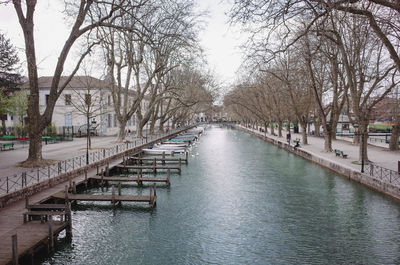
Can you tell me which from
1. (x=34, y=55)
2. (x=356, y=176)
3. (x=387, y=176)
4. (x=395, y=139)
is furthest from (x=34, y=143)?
(x=395, y=139)

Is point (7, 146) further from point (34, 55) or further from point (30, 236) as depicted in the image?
point (30, 236)

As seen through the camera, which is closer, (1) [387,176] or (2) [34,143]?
(1) [387,176]

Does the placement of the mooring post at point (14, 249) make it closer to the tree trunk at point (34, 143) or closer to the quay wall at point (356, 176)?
the tree trunk at point (34, 143)

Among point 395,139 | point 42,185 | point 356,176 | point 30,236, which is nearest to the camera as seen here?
point 30,236

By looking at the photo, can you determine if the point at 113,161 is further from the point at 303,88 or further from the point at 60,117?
the point at 60,117

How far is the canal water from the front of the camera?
10594 mm

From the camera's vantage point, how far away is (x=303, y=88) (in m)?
42.8

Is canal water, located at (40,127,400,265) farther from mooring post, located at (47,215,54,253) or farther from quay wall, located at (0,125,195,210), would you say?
quay wall, located at (0,125,195,210)

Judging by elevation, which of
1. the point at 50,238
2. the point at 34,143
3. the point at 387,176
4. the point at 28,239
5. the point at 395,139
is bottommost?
the point at 50,238

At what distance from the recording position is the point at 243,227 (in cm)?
1323

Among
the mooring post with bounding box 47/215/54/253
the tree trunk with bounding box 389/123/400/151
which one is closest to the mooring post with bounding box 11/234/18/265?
the mooring post with bounding box 47/215/54/253

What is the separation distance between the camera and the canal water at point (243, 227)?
1059 cm

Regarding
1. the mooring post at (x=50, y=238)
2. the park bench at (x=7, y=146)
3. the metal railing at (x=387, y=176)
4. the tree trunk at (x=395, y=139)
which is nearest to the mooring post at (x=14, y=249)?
the mooring post at (x=50, y=238)

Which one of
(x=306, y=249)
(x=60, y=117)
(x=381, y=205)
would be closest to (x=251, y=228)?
(x=306, y=249)
